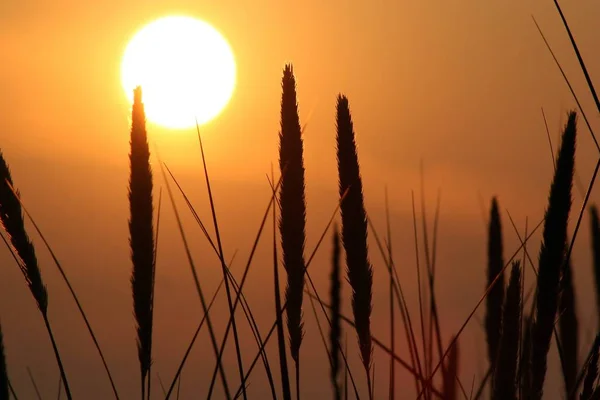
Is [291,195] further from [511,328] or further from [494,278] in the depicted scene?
[494,278]

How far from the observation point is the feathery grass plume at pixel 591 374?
1.42 m

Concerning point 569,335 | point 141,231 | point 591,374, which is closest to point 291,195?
point 141,231

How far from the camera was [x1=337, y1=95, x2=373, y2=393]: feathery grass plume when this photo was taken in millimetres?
1716

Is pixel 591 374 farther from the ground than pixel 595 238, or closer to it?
closer to it

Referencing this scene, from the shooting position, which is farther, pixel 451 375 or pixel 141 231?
pixel 451 375

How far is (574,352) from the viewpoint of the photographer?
9.14 ft

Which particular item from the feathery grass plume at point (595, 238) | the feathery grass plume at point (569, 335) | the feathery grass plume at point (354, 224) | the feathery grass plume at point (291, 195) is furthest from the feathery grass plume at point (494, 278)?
the feathery grass plume at point (291, 195)

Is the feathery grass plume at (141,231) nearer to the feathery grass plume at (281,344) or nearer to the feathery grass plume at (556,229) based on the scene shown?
the feathery grass plume at (281,344)

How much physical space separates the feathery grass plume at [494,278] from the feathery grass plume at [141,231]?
112 centimetres

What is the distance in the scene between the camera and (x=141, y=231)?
1626 millimetres

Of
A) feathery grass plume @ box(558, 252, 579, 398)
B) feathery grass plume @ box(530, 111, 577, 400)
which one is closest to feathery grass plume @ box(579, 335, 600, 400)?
feathery grass plume @ box(530, 111, 577, 400)

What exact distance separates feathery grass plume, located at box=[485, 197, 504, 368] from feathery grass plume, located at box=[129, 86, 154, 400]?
1.12m

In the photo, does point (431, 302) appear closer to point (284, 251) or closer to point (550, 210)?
point (284, 251)

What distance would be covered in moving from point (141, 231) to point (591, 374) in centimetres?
91
